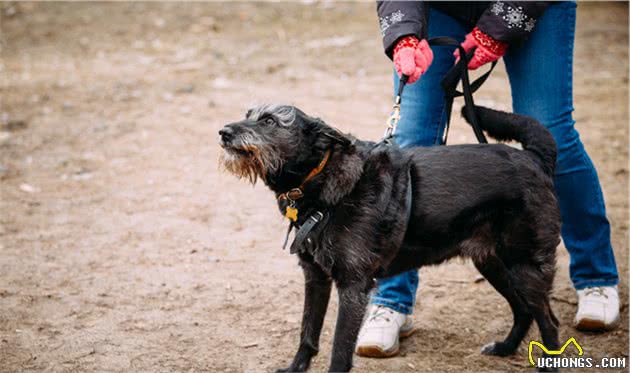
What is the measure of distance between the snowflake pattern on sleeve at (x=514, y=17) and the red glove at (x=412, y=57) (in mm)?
448

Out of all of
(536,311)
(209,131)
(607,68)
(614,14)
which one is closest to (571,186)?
(536,311)

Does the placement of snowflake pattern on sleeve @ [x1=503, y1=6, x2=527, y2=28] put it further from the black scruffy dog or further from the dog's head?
the dog's head

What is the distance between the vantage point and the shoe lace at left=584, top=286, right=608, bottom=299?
4.20m

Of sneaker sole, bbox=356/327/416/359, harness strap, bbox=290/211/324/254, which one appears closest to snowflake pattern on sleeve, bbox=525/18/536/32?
harness strap, bbox=290/211/324/254

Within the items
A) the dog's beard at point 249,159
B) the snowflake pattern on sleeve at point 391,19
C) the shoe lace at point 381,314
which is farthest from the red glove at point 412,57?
the shoe lace at point 381,314

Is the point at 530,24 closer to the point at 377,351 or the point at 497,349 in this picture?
the point at 497,349

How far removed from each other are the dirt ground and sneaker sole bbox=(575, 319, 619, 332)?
0.07 meters

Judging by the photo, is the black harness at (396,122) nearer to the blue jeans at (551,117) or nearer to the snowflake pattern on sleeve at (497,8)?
the blue jeans at (551,117)

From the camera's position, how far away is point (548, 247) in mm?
3533

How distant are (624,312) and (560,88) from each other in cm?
160

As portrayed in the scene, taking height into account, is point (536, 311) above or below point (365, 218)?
below

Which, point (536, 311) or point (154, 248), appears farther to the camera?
point (154, 248)

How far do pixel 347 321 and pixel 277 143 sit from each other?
0.93 metres

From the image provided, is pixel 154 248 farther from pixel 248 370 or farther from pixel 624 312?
pixel 624 312
